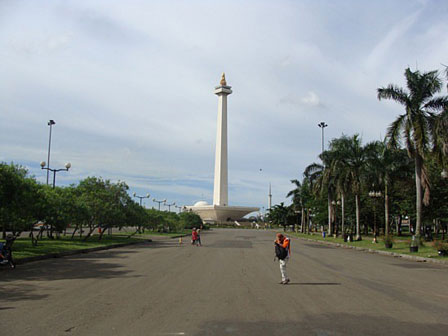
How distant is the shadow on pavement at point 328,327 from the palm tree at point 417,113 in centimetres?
2056

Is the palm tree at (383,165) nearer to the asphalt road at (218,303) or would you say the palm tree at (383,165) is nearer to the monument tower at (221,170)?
the asphalt road at (218,303)

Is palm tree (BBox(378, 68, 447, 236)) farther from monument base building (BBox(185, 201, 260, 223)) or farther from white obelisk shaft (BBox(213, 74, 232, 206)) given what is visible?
monument base building (BBox(185, 201, 260, 223))

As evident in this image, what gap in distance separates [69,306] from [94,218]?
25.3m

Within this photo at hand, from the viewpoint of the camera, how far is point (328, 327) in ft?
22.0

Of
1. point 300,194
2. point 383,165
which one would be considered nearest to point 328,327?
point 383,165

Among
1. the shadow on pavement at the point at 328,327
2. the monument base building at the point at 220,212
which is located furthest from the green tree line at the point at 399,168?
the monument base building at the point at 220,212

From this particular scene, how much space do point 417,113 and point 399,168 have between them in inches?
568

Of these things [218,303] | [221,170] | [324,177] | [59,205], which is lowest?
[218,303]

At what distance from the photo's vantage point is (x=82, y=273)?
13.8 metres

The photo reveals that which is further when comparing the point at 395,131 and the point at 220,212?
the point at 220,212

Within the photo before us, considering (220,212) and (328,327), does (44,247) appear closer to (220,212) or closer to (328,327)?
(328,327)

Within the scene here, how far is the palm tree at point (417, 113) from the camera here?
85.0 feet

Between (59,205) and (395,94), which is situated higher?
(395,94)

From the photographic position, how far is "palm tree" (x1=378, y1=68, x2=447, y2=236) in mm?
25922
